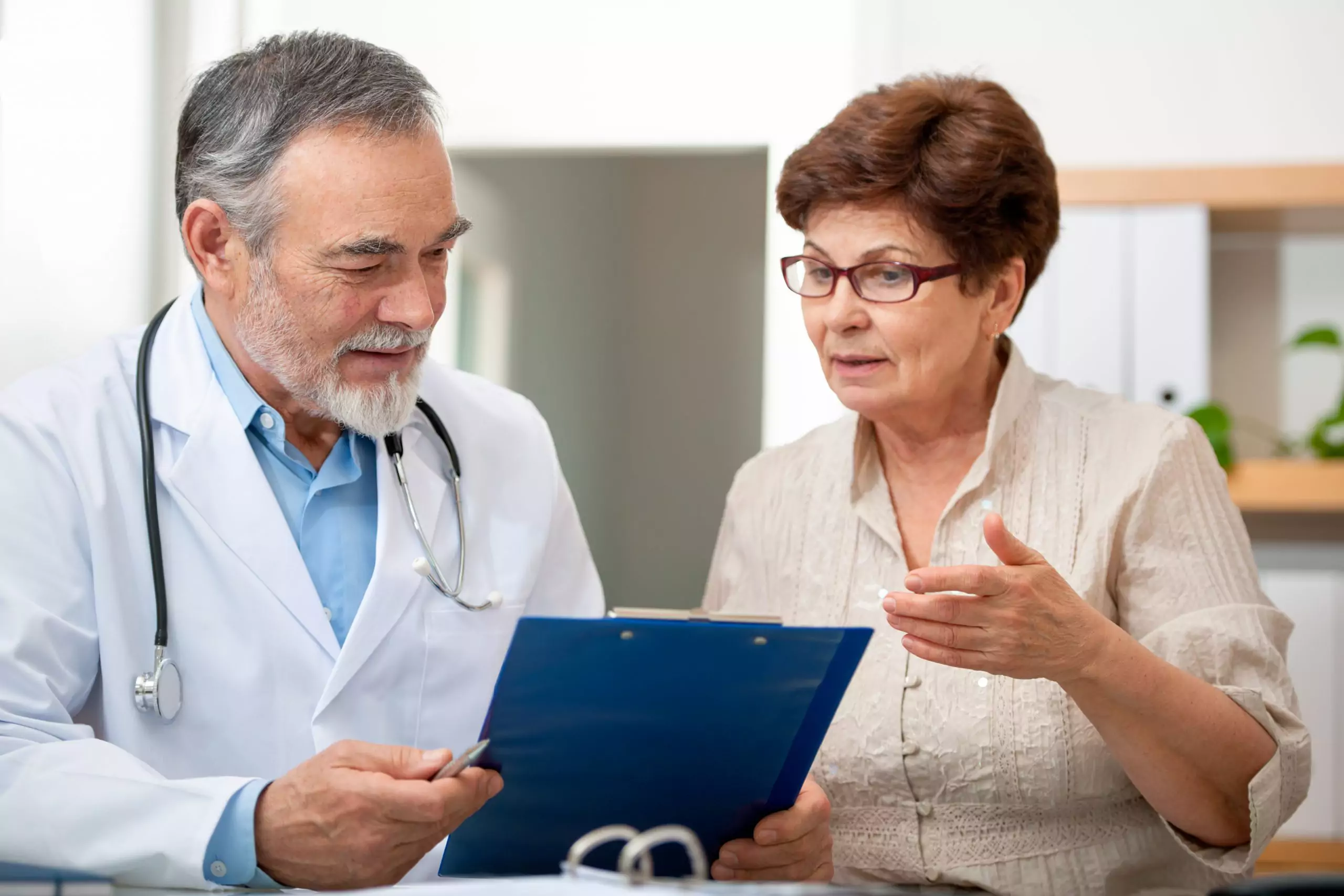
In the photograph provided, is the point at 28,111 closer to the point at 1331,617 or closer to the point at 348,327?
the point at 348,327

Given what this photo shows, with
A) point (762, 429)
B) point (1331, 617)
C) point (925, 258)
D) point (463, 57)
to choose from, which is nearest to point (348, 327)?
point (925, 258)

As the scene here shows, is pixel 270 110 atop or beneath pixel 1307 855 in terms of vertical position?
atop

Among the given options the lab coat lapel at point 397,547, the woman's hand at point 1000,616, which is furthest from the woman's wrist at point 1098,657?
the lab coat lapel at point 397,547

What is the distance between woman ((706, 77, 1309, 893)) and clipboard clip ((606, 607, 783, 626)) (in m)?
0.26

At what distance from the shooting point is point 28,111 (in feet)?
5.05

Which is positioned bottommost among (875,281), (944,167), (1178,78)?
(875,281)

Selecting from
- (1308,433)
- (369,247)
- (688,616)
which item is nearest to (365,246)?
(369,247)

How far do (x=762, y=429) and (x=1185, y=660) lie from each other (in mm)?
1518

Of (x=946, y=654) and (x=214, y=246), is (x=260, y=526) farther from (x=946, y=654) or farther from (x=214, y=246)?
(x=946, y=654)

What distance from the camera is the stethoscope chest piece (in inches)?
48.4

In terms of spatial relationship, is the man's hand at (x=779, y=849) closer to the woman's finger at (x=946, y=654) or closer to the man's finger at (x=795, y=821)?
the man's finger at (x=795, y=821)

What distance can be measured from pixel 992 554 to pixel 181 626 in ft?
3.06

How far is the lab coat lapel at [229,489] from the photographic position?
1.34 metres

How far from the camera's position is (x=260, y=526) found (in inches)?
53.3
